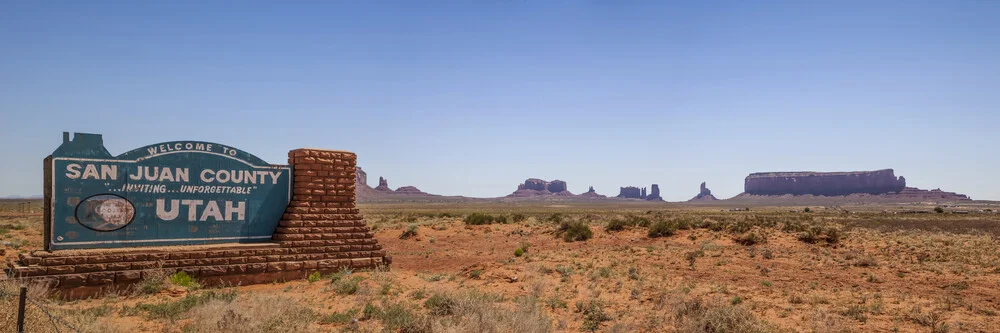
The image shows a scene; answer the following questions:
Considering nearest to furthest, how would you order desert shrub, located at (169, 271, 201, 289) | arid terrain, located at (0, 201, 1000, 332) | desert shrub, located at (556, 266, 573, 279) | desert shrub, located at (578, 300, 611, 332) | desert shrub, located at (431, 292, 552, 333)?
1. desert shrub, located at (431, 292, 552, 333)
2. arid terrain, located at (0, 201, 1000, 332)
3. desert shrub, located at (578, 300, 611, 332)
4. desert shrub, located at (169, 271, 201, 289)
5. desert shrub, located at (556, 266, 573, 279)

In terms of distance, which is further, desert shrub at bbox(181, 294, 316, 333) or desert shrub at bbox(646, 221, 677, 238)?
desert shrub at bbox(646, 221, 677, 238)

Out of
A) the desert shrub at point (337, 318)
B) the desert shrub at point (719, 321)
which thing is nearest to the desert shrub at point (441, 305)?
the desert shrub at point (337, 318)

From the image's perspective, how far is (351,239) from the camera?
1587 centimetres

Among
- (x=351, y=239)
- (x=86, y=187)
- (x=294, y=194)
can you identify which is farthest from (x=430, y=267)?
(x=86, y=187)

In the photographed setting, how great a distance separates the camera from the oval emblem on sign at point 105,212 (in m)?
12.8

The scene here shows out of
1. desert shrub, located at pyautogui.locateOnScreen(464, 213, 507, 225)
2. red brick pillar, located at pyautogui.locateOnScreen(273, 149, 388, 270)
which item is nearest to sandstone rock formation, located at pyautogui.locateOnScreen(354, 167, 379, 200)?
desert shrub, located at pyautogui.locateOnScreen(464, 213, 507, 225)

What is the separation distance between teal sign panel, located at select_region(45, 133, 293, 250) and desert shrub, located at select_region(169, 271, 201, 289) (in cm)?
119

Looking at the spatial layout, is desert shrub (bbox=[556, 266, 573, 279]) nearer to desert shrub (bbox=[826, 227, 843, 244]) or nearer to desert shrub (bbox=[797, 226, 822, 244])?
desert shrub (bbox=[797, 226, 822, 244])

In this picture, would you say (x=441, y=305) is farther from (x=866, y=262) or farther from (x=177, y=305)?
(x=866, y=262)

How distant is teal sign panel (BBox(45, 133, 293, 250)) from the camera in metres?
12.6

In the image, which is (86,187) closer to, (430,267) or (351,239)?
(351,239)

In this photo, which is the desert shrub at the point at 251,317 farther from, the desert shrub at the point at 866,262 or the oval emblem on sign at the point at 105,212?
the desert shrub at the point at 866,262

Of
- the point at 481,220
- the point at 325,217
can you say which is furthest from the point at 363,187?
the point at 325,217

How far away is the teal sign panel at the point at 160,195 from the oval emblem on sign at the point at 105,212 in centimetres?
2
